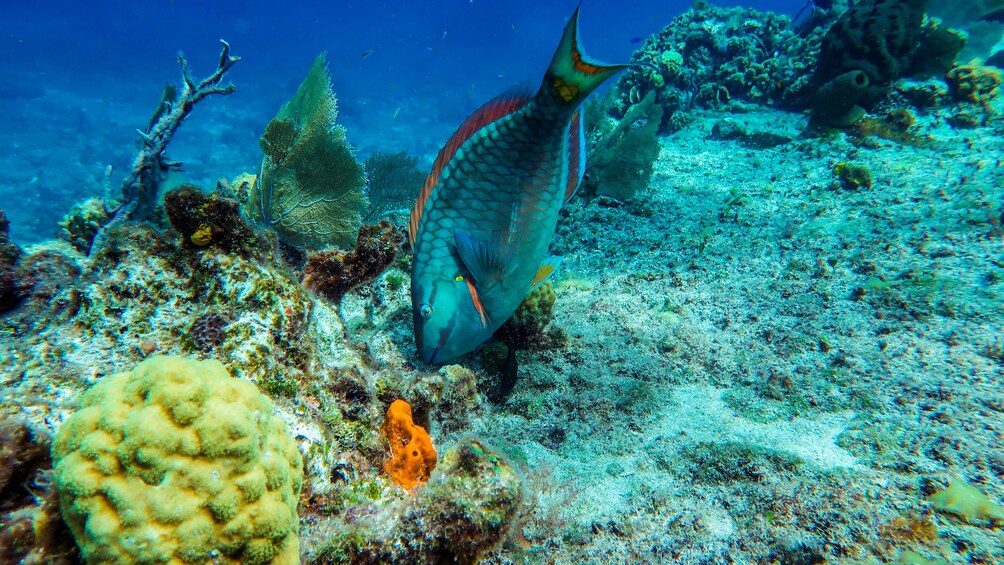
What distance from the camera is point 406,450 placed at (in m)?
2.14

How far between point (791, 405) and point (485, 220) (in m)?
2.58

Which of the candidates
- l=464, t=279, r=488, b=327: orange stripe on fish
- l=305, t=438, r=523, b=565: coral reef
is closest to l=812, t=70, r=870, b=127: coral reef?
l=464, t=279, r=488, b=327: orange stripe on fish

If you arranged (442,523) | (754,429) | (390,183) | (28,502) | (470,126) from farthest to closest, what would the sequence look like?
(390,183), (470,126), (754,429), (442,523), (28,502)

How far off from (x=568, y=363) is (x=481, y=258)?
4.58 feet

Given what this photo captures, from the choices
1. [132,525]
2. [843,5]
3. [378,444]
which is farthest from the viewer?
[843,5]

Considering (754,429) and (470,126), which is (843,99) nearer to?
(754,429)

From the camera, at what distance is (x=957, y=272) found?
3.78 m

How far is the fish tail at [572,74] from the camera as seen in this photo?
8.51 ft

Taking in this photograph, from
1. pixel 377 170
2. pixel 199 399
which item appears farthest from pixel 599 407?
pixel 377 170

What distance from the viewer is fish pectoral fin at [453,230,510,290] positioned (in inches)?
115

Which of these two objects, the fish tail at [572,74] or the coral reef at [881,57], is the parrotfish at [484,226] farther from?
the coral reef at [881,57]

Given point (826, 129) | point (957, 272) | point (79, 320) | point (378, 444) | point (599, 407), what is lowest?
point (599, 407)

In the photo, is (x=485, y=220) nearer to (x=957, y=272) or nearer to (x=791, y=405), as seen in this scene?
(x=791, y=405)

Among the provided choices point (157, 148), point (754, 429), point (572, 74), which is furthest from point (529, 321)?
point (157, 148)
